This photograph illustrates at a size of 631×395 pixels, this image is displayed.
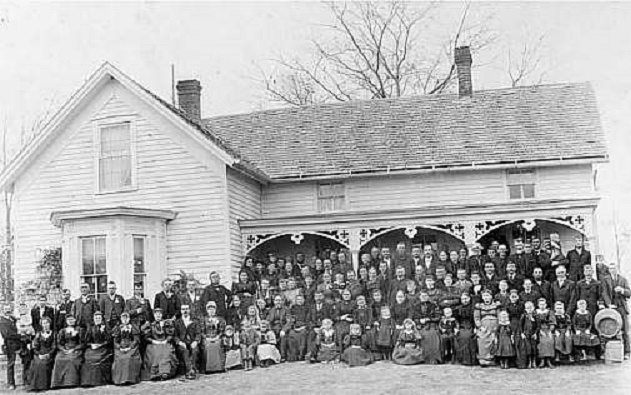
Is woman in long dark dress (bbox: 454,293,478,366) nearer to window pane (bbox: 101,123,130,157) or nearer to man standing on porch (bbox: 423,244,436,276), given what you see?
man standing on porch (bbox: 423,244,436,276)

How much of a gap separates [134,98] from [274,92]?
13.6 metres

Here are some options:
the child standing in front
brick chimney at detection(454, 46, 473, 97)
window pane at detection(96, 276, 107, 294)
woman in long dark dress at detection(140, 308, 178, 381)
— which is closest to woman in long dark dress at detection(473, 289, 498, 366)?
the child standing in front

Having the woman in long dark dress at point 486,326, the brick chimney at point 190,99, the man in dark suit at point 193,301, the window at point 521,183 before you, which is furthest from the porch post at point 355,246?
the brick chimney at point 190,99

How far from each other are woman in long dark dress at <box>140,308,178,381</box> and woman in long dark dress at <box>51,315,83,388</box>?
0.94 meters

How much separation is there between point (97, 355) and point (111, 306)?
1070mm

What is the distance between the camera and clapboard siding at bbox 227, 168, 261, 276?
58.5 feet


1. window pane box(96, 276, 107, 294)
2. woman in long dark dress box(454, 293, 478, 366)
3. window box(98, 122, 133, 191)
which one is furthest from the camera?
window box(98, 122, 133, 191)

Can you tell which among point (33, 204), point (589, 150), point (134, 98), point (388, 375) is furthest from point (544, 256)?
point (33, 204)

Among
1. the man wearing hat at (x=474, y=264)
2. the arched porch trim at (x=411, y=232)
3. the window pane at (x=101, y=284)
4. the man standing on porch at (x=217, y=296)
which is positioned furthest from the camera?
the arched porch trim at (x=411, y=232)

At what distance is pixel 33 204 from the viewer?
18.8 meters

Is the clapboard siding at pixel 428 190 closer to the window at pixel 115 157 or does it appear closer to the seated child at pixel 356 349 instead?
the window at pixel 115 157

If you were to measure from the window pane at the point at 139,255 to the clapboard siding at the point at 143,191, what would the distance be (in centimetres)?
61

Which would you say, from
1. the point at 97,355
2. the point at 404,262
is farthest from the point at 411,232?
the point at 97,355

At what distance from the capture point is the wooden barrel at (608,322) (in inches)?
505
